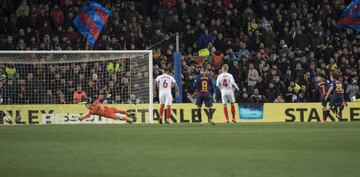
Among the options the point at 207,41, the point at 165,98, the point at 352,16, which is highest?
the point at 352,16

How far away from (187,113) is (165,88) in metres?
3.02

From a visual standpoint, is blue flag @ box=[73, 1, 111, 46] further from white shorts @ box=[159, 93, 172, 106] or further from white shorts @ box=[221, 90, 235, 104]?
white shorts @ box=[221, 90, 235, 104]

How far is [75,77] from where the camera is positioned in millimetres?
28547

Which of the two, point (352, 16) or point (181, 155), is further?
point (352, 16)

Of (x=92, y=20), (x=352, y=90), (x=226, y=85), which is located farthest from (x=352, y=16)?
(x=92, y=20)

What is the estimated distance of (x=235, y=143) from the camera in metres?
16.4

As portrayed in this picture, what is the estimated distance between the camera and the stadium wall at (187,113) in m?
28.6

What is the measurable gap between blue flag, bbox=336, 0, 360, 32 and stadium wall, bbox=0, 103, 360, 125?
9.97 feet

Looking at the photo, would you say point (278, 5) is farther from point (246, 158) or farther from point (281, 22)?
point (246, 158)

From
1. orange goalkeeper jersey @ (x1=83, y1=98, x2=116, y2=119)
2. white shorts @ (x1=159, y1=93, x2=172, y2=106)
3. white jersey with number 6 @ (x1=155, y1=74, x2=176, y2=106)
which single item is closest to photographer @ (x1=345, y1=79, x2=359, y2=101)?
white jersey with number 6 @ (x1=155, y1=74, x2=176, y2=106)

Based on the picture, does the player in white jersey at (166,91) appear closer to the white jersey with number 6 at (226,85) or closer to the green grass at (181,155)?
the white jersey with number 6 at (226,85)

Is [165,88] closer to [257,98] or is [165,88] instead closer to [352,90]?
[257,98]

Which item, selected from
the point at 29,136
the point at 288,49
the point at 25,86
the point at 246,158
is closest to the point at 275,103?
the point at 288,49

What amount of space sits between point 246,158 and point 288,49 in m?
19.7
